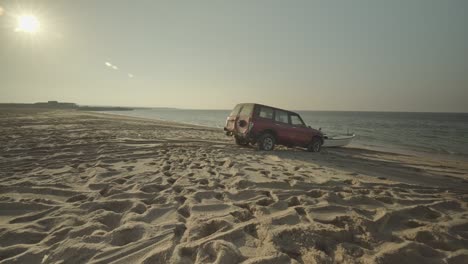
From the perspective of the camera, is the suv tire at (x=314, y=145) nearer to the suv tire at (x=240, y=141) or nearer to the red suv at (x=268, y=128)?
the red suv at (x=268, y=128)

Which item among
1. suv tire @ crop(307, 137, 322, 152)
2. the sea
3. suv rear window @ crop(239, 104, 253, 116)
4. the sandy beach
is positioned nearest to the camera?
the sandy beach

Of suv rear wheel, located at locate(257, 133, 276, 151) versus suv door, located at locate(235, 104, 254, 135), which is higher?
suv door, located at locate(235, 104, 254, 135)

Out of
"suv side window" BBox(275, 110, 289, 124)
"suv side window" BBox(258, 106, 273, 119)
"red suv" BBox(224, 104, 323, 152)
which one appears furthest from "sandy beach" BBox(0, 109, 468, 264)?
"suv side window" BBox(275, 110, 289, 124)

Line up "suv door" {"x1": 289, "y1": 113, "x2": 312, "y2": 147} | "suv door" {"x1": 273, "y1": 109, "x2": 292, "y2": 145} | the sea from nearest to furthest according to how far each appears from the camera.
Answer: "suv door" {"x1": 273, "y1": 109, "x2": 292, "y2": 145} → "suv door" {"x1": 289, "y1": 113, "x2": 312, "y2": 147} → the sea

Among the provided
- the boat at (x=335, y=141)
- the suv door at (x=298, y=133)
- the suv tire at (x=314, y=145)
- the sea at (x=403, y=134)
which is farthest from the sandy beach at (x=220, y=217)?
the sea at (x=403, y=134)

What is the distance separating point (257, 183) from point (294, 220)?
72.0 inches

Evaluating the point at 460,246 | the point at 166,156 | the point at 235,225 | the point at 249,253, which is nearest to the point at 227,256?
the point at 249,253

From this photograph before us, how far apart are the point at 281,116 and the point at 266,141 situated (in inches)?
58.7

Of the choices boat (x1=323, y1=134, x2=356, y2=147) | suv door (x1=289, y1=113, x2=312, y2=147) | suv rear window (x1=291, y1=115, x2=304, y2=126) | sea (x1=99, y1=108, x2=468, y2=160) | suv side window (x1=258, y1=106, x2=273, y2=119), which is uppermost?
suv side window (x1=258, y1=106, x2=273, y2=119)

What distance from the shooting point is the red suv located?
10625 mm

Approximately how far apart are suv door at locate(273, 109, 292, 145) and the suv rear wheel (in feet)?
1.13

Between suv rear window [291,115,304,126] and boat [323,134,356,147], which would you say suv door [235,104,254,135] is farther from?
boat [323,134,356,147]

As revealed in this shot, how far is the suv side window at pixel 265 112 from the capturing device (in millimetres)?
10767

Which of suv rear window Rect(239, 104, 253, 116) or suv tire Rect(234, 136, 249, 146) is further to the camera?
suv tire Rect(234, 136, 249, 146)
